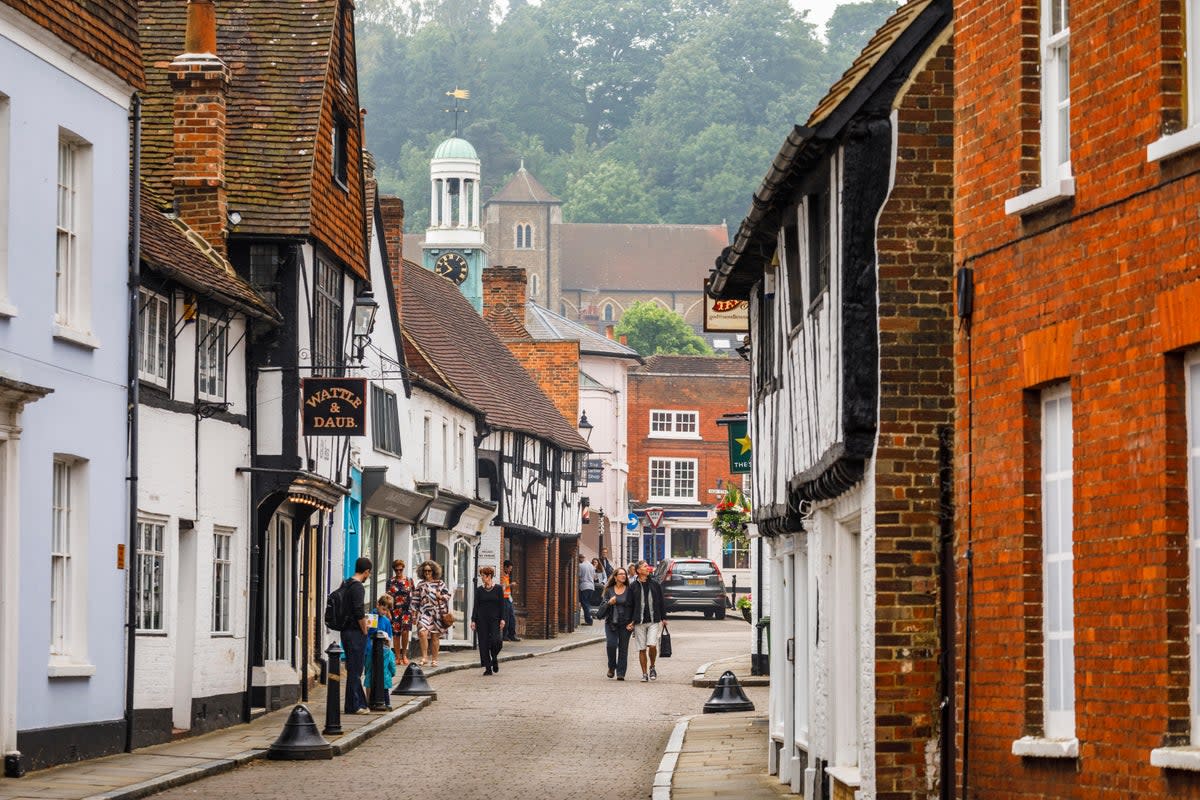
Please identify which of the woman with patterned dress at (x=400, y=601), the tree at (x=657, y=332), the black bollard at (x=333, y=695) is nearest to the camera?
the black bollard at (x=333, y=695)

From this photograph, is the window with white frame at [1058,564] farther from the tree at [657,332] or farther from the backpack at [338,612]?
the tree at [657,332]

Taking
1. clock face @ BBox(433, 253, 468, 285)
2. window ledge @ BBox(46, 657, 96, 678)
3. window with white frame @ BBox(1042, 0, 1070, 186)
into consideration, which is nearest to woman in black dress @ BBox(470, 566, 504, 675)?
window ledge @ BBox(46, 657, 96, 678)

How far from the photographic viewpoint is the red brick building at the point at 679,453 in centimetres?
8769

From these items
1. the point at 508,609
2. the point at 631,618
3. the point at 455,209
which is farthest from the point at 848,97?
the point at 455,209

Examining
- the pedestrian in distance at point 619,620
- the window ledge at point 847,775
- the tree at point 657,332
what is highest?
the tree at point 657,332

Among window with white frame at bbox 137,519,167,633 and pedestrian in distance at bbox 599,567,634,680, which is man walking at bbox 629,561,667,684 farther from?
window with white frame at bbox 137,519,167,633

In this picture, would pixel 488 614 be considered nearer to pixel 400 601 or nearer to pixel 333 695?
pixel 400 601

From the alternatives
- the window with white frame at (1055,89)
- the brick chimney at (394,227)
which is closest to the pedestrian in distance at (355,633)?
the window with white frame at (1055,89)

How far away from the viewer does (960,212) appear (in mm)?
12258

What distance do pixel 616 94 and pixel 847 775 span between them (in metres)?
175

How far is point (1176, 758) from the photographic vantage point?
9.12 m

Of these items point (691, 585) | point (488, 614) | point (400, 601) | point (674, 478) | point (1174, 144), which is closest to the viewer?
point (1174, 144)

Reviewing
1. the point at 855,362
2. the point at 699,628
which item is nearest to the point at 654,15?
the point at 699,628

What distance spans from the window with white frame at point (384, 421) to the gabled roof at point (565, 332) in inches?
1224
